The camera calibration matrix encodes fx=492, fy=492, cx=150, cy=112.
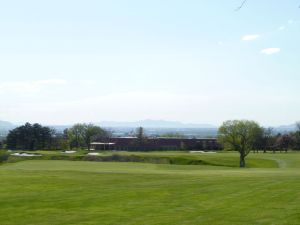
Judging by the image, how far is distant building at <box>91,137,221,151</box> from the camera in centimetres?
16612

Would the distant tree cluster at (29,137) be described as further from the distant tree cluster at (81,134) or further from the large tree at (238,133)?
the large tree at (238,133)

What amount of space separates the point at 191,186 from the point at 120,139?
161 metres

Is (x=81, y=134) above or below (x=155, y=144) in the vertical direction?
above

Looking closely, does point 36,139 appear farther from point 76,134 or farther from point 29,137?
point 76,134

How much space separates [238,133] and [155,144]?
3522 inches

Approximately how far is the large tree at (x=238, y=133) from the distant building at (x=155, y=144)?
2729 inches

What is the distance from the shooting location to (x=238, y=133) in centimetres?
8988

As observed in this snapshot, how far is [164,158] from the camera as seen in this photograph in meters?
87.4

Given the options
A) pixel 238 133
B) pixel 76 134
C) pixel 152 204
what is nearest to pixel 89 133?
pixel 76 134

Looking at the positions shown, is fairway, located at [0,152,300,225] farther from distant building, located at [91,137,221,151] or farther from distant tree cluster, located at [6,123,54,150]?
distant building, located at [91,137,221,151]

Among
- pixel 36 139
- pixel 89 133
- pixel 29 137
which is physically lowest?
pixel 36 139

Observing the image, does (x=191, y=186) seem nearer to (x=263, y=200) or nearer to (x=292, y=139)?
(x=263, y=200)

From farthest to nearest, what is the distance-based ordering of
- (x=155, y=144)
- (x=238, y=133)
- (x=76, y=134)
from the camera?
(x=155, y=144) < (x=76, y=134) < (x=238, y=133)

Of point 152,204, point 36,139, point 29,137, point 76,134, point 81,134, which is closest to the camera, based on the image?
point 152,204
